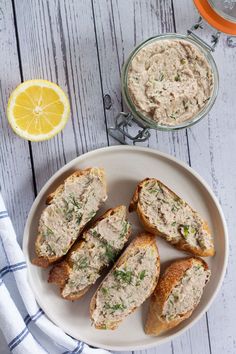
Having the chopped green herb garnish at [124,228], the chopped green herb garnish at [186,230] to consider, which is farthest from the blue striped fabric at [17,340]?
the chopped green herb garnish at [186,230]

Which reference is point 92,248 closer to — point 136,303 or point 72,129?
point 136,303

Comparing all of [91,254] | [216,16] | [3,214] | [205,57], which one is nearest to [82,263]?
[91,254]

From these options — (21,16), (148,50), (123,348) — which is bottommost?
(123,348)

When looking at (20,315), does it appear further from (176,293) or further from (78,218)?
(176,293)

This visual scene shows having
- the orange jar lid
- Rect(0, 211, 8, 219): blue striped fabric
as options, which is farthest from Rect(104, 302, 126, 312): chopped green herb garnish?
the orange jar lid

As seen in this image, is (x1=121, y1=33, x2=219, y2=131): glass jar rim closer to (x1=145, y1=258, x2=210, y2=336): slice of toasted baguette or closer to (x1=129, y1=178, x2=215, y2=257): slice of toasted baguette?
(x1=129, y1=178, x2=215, y2=257): slice of toasted baguette

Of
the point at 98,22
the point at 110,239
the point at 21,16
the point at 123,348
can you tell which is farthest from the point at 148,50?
the point at 123,348
